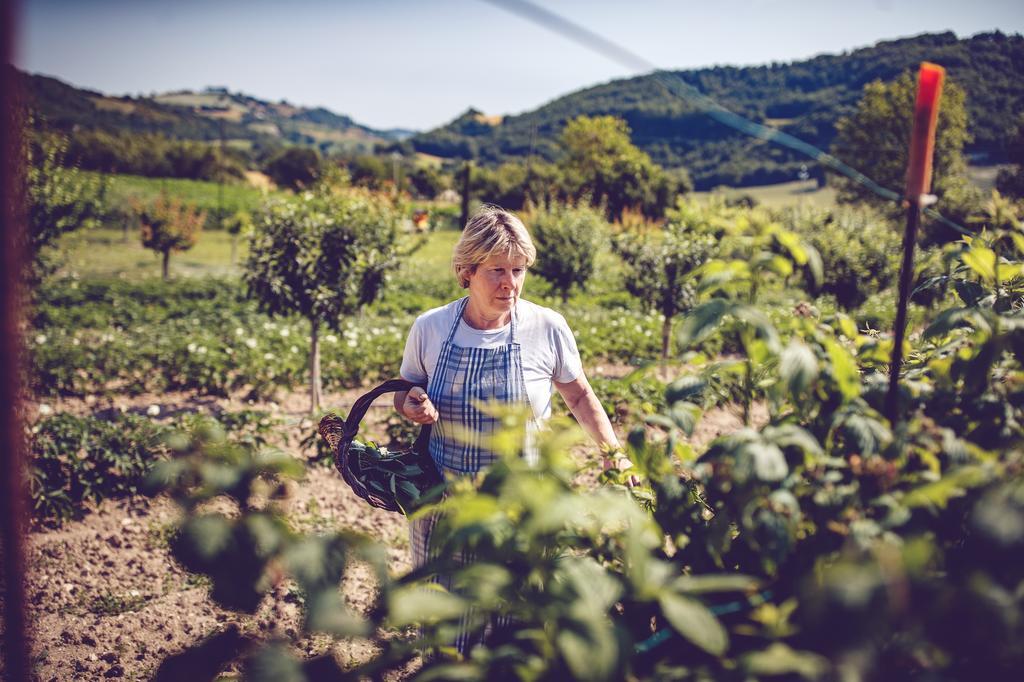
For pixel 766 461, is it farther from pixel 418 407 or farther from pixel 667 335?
pixel 667 335

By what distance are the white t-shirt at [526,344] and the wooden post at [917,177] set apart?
1367 mm

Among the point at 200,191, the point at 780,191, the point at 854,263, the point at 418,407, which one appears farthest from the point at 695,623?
the point at 780,191

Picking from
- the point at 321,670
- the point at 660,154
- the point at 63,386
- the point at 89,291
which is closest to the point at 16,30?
the point at 321,670

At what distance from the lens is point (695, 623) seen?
78 cm

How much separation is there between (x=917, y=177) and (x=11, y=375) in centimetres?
165

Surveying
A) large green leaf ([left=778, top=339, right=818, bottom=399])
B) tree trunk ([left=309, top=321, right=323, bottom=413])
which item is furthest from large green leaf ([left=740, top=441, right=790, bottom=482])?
tree trunk ([left=309, top=321, right=323, bottom=413])

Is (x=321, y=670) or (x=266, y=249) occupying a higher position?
(x=266, y=249)

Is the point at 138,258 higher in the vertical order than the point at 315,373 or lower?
higher

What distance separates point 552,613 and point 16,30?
1.17 meters

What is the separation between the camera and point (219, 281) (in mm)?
15445

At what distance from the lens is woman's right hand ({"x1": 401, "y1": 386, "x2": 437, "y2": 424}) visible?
7.31ft

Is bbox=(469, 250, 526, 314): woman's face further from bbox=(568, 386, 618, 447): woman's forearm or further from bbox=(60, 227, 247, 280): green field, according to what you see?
bbox=(60, 227, 247, 280): green field

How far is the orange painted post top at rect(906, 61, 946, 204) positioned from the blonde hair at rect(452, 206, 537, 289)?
1.37 metres

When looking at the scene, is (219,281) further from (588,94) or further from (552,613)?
(588,94)
